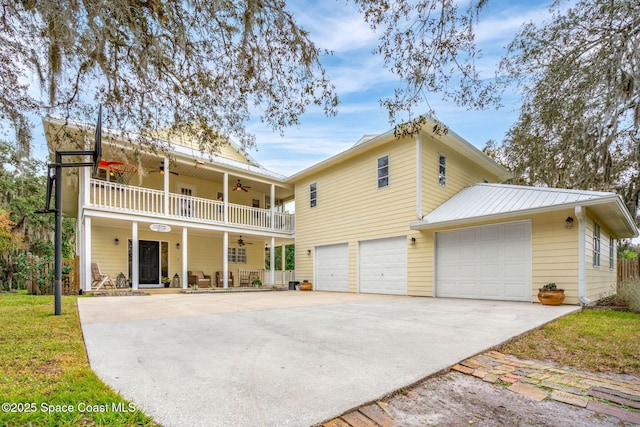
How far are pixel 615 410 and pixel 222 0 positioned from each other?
5568 millimetres

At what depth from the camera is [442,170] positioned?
453 inches

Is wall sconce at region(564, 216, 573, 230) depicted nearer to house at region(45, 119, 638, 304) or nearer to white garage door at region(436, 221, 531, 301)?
house at region(45, 119, 638, 304)

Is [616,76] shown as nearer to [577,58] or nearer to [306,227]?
[577,58]

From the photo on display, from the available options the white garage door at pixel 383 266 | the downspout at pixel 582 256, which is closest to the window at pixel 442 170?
the white garage door at pixel 383 266

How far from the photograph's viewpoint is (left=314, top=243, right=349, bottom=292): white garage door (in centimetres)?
1275

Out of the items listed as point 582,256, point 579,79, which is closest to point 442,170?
point 582,256

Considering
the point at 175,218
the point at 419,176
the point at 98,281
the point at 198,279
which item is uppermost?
the point at 419,176

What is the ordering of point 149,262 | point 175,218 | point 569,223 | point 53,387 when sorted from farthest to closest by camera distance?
1. point 149,262
2. point 175,218
3. point 569,223
4. point 53,387

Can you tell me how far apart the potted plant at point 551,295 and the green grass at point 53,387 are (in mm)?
8300

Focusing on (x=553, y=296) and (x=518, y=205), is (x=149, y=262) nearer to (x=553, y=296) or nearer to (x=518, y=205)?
(x=518, y=205)

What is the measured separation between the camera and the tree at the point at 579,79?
5.50m

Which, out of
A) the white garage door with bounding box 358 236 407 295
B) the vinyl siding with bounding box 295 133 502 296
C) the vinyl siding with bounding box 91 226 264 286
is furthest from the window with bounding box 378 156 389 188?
the vinyl siding with bounding box 91 226 264 286

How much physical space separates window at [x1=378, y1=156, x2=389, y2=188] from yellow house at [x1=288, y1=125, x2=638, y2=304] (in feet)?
0.12

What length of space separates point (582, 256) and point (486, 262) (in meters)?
2.11
